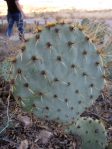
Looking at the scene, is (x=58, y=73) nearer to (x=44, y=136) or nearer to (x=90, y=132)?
(x=90, y=132)

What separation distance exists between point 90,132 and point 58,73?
70cm

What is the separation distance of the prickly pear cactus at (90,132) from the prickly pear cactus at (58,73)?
19 cm

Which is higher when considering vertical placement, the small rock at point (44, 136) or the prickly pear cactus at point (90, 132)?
the prickly pear cactus at point (90, 132)

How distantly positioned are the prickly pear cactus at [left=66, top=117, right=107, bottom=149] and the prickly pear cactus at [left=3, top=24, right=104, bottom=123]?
0.61ft

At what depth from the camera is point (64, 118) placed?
416 centimetres

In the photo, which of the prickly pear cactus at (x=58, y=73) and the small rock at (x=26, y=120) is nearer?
the prickly pear cactus at (x=58, y=73)

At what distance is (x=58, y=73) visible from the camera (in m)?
3.89

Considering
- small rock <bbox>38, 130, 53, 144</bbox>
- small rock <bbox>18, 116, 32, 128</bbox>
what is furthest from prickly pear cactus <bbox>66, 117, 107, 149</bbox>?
small rock <bbox>18, 116, 32, 128</bbox>

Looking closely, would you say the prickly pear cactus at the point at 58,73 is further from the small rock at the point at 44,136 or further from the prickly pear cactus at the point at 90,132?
the small rock at the point at 44,136

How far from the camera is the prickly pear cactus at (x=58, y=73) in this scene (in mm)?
3797

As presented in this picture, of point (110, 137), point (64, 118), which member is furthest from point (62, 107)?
point (110, 137)

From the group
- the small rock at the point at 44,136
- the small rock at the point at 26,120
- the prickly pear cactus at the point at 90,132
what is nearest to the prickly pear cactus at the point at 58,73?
the prickly pear cactus at the point at 90,132

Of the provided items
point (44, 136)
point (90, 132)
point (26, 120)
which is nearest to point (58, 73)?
point (90, 132)

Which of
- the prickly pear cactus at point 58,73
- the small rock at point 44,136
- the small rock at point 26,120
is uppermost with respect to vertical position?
the prickly pear cactus at point 58,73
